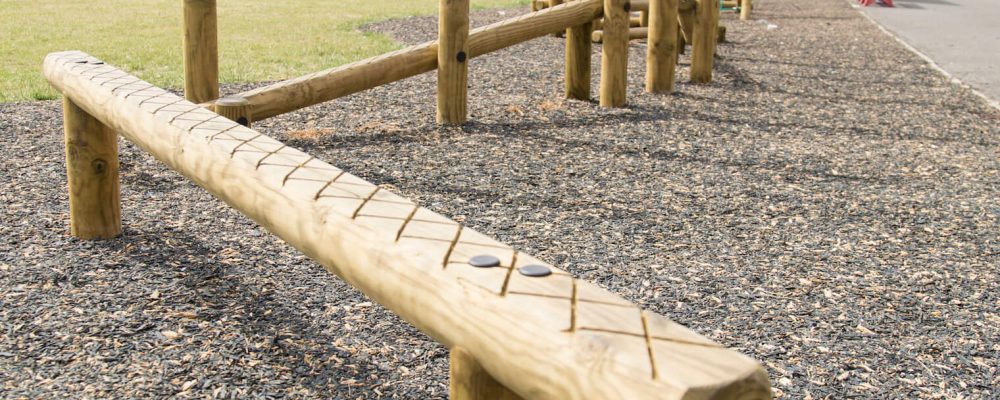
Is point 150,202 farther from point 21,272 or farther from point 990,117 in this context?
point 990,117

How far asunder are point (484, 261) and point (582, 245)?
2291 millimetres

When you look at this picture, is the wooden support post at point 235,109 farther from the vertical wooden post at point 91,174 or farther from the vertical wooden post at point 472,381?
the vertical wooden post at point 472,381

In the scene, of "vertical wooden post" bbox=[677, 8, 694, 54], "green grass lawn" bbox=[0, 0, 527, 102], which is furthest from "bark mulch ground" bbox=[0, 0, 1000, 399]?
"green grass lawn" bbox=[0, 0, 527, 102]

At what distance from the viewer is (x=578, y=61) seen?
7.02 m

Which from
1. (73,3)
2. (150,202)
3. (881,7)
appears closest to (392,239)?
(150,202)

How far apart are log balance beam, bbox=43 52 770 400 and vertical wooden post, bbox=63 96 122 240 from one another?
1.24 meters

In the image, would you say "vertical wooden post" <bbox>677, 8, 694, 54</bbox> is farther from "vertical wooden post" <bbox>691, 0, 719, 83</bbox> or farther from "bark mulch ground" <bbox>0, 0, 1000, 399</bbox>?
"bark mulch ground" <bbox>0, 0, 1000, 399</bbox>

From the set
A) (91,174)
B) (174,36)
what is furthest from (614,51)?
(174,36)

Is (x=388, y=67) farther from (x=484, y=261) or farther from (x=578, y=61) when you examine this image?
(x=484, y=261)

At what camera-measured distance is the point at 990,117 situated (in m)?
7.07

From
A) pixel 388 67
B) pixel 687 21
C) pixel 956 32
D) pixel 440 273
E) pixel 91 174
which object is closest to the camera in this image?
Result: pixel 440 273

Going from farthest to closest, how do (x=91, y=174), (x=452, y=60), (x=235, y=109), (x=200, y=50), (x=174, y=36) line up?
1. (x=174, y=36)
2. (x=452, y=60)
3. (x=200, y=50)
4. (x=235, y=109)
5. (x=91, y=174)

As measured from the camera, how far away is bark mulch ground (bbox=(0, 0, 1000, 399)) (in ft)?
9.66

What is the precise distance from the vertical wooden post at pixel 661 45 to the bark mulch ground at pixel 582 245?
290mm
